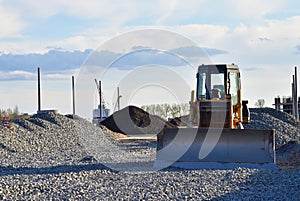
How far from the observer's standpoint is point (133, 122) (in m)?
42.9

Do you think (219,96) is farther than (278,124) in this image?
No

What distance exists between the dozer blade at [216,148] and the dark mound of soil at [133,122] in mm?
25718

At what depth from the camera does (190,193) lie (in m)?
10.5

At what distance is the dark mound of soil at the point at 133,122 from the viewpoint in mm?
41594

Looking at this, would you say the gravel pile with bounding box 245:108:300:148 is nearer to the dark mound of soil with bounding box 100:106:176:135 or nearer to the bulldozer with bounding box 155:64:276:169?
the dark mound of soil with bounding box 100:106:176:135

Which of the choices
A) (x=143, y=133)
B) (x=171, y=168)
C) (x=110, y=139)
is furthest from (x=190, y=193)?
(x=143, y=133)

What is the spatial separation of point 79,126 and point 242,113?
51.2ft

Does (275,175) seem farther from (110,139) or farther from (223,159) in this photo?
(110,139)

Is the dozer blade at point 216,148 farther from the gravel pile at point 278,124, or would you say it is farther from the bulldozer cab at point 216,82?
the gravel pile at point 278,124

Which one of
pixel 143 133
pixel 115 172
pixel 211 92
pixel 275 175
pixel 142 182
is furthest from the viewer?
pixel 143 133

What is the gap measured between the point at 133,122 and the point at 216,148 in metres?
28.6

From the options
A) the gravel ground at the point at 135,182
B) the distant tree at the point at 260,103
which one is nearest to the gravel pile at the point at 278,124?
the gravel ground at the point at 135,182

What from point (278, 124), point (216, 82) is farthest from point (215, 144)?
point (278, 124)

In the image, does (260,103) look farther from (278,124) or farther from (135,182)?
(135,182)
